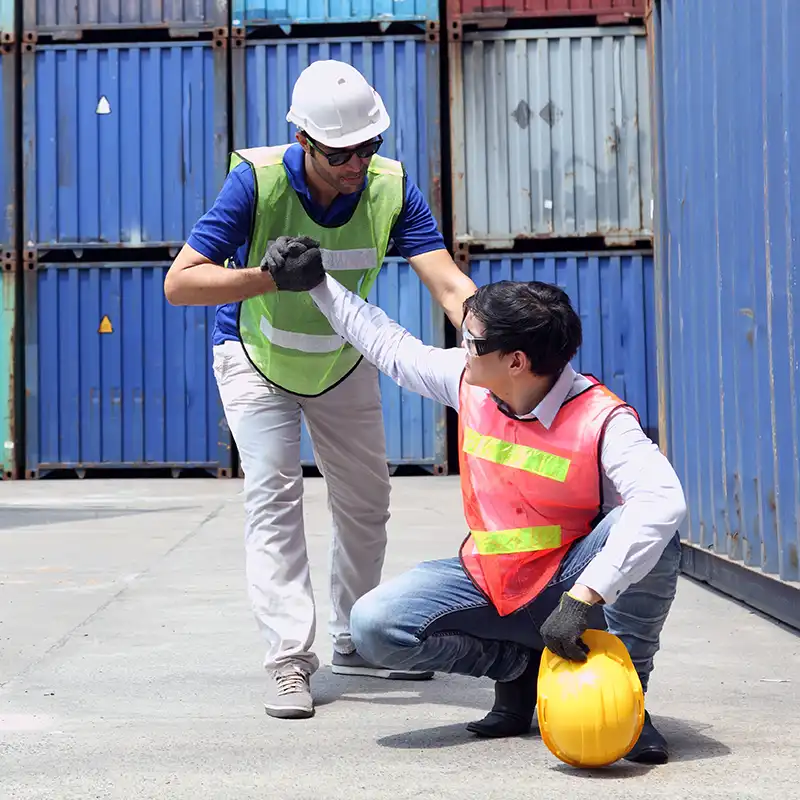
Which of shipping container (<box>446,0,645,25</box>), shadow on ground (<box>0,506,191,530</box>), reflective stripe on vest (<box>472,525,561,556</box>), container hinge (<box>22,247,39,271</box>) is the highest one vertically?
shipping container (<box>446,0,645,25</box>)

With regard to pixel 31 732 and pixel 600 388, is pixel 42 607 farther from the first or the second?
pixel 600 388

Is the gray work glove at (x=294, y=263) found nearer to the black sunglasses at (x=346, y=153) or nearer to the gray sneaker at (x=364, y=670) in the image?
the black sunglasses at (x=346, y=153)

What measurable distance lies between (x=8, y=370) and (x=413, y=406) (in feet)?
14.3

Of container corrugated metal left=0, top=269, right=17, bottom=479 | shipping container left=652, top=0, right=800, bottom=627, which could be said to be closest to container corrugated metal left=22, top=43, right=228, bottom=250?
container corrugated metal left=0, top=269, right=17, bottom=479

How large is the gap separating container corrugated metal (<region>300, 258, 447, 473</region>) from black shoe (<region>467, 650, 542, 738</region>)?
34.5 ft

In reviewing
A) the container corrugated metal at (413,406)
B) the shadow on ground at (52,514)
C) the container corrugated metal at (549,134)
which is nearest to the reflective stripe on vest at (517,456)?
the shadow on ground at (52,514)

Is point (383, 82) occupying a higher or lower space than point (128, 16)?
lower

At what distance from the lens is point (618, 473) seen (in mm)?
3160

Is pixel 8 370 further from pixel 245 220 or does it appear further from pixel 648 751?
pixel 648 751

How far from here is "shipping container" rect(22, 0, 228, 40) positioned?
565 inches

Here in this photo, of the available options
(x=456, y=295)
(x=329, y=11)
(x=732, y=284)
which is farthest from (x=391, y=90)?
(x=456, y=295)

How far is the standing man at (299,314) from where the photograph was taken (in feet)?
12.9

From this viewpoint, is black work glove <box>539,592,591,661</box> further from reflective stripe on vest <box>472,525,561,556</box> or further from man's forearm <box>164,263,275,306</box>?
Answer: man's forearm <box>164,263,275,306</box>

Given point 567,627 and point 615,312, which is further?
point 615,312
